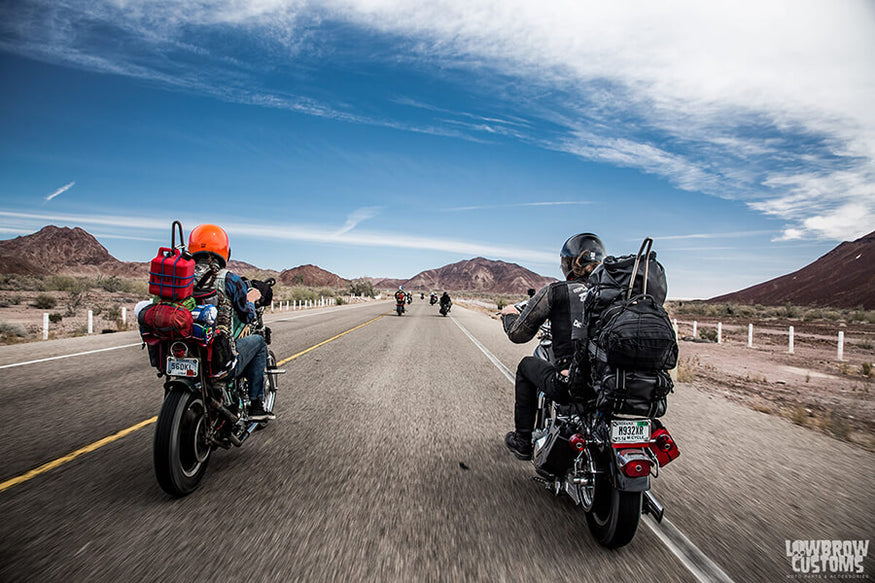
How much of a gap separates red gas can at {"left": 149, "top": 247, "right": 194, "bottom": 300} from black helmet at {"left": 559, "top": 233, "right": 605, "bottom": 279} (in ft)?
9.79

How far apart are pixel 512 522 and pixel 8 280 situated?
2514 inches

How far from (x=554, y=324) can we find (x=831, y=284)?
476ft

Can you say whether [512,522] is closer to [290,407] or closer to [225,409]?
[225,409]

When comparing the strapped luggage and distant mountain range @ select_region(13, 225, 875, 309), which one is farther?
distant mountain range @ select_region(13, 225, 875, 309)

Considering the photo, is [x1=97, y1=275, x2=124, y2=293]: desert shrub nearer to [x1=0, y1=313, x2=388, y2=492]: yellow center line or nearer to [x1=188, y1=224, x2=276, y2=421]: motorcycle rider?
[x1=0, y1=313, x2=388, y2=492]: yellow center line

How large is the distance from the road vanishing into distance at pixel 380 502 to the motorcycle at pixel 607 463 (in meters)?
0.21

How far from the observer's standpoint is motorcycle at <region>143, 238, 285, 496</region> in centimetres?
348

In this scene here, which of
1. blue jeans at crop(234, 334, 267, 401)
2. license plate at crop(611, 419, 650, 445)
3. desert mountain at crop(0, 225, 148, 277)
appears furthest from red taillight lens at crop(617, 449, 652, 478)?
desert mountain at crop(0, 225, 148, 277)

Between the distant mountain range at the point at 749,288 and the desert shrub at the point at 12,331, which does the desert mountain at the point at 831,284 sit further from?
the desert shrub at the point at 12,331

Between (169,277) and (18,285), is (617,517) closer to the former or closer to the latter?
(169,277)

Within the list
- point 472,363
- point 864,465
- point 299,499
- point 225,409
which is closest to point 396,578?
point 299,499

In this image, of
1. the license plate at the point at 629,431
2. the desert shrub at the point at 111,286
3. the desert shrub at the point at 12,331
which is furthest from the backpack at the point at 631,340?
the desert shrub at the point at 111,286

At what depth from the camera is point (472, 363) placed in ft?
37.5

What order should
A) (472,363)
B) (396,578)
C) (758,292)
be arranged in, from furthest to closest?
1. (758,292)
2. (472,363)
3. (396,578)
